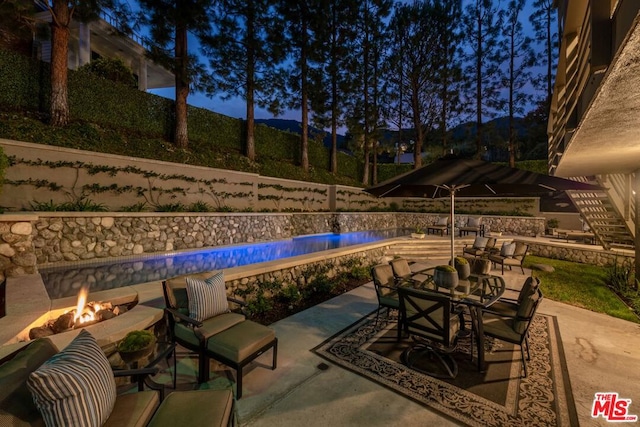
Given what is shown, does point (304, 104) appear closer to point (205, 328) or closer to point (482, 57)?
point (482, 57)

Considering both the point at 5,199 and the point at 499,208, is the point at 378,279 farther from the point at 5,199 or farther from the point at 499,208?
the point at 499,208

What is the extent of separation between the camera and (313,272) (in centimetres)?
646

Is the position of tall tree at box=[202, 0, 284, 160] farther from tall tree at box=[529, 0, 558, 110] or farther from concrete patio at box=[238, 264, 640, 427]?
tall tree at box=[529, 0, 558, 110]

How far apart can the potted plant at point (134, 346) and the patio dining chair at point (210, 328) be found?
406mm

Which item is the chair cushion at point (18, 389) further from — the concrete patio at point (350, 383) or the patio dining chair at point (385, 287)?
the patio dining chair at point (385, 287)

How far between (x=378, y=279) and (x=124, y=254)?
7.99 m

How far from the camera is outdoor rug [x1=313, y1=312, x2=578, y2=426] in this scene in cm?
274

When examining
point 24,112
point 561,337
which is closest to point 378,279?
point 561,337

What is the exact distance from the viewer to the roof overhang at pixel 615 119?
6.03 ft

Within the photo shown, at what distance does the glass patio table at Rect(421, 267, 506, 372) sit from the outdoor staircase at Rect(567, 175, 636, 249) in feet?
22.8

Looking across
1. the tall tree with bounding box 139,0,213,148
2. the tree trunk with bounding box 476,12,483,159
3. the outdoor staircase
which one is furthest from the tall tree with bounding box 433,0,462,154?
the tall tree with bounding box 139,0,213,148

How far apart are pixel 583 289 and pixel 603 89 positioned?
24.0ft

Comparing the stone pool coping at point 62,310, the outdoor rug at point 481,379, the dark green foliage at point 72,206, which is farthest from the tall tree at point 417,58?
the stone pool coping at point 62,310

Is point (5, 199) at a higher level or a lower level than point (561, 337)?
higher
